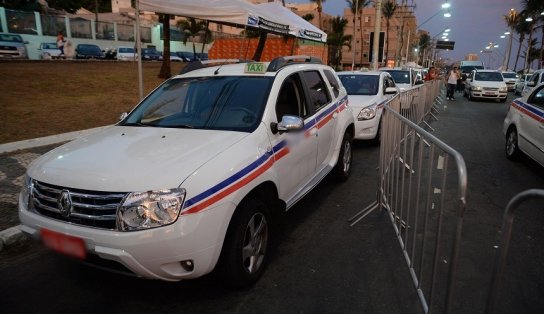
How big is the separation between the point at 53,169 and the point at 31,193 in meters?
0.27

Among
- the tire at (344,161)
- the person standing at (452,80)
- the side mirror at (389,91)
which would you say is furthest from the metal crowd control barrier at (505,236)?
the person standing at (452,80)

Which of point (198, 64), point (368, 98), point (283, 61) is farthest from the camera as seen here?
point (368, 98)

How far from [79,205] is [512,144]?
757cm

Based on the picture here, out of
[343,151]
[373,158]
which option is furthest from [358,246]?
[373,158]

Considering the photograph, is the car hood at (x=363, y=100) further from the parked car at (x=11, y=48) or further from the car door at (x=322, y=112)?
the parked car at (x=11, y=48)

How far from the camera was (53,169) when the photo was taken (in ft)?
10.0

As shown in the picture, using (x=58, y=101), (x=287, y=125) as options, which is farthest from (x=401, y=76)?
(x=287, y=125)

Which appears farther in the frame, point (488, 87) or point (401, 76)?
point (488, 87)

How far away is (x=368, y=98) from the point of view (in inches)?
353

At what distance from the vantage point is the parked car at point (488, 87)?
2139cm

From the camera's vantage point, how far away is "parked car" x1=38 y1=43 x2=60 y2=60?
31.1 meters

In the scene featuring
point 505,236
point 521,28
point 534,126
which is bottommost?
point 534,126

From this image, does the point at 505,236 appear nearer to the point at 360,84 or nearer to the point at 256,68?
the point at 256,68

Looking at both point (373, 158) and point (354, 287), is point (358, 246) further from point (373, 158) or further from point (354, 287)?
point (373, 158)
